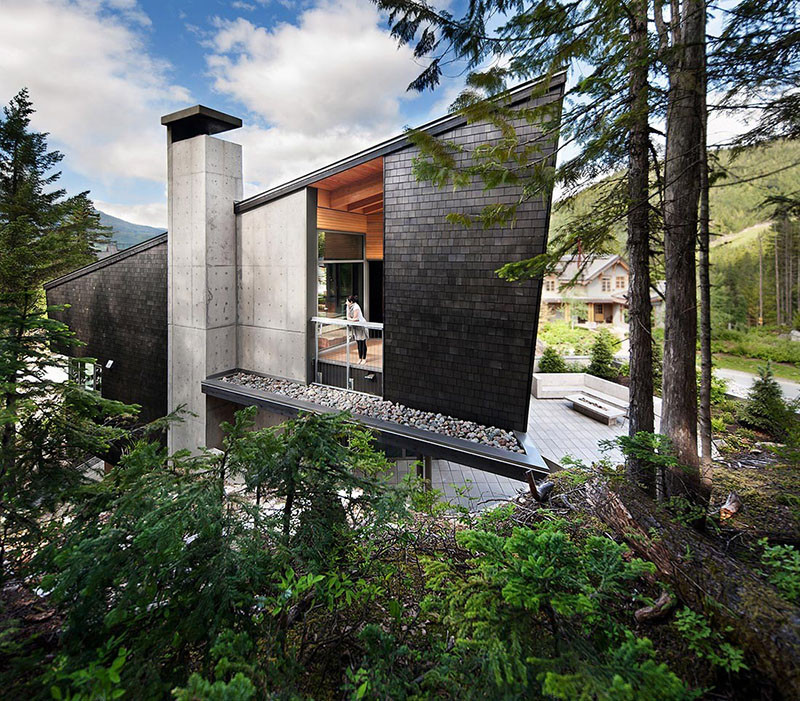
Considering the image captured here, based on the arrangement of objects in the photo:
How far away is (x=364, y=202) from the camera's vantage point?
10938 millimetres

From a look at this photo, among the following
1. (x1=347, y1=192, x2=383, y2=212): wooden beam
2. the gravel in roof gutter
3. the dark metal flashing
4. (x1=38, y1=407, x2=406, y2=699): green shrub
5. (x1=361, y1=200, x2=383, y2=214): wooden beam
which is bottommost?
the dark metal flashing

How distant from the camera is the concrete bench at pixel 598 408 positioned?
11547mm

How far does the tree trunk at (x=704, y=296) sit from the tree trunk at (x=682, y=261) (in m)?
0.06

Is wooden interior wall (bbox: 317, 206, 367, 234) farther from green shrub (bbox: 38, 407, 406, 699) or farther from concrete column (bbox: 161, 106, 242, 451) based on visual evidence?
green shrub (bbox: 38, 407, 406, 699)

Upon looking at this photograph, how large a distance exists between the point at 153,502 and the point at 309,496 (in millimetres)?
715

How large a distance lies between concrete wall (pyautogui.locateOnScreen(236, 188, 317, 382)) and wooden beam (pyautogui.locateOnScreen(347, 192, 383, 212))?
87.2 inches

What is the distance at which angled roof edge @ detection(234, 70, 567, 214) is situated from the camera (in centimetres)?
568

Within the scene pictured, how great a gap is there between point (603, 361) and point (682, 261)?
12.3 m

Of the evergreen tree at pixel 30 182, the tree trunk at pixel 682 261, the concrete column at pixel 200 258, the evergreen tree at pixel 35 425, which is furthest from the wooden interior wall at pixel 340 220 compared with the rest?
the evergreen tree at pixel 30 182

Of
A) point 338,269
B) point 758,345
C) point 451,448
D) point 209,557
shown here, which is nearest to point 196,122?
point 338,269

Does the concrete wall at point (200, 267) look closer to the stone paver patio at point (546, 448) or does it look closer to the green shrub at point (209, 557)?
the stone paver patio at point (546, 448)

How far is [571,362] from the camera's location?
16.2 metres

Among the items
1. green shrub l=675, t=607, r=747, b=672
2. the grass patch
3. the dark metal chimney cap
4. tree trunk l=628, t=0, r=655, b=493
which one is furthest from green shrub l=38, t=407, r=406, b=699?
the grass patch

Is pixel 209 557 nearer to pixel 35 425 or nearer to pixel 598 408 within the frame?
pixel 35 425
